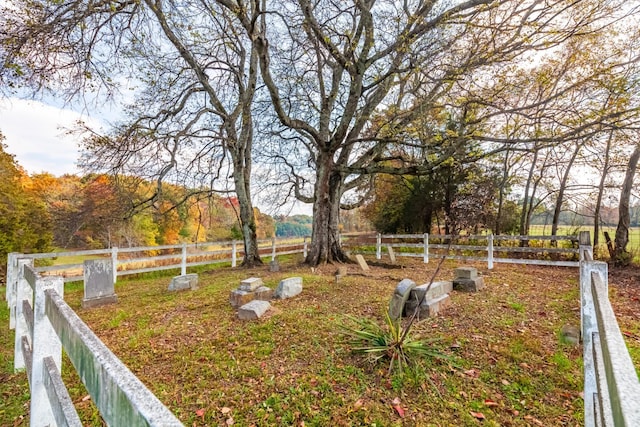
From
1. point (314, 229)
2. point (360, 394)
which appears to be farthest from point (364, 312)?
point (314, 229)

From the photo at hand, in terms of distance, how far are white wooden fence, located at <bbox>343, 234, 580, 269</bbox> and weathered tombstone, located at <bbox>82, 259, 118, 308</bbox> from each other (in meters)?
7.35

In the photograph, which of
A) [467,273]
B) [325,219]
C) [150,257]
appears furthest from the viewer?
[325,219]

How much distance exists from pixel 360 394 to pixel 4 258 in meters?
11.6

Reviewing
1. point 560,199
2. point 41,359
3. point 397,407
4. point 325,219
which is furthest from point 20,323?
point 560,199

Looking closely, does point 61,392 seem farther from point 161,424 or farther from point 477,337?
point 477,337

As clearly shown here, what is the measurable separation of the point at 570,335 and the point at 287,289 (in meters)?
4.27

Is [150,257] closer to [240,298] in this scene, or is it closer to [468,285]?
[240,298]

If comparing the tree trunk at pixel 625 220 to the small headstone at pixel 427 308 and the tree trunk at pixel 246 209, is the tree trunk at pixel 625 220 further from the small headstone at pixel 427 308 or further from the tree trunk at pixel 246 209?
the tree trunk at pixel 246 209

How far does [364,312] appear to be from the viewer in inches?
190

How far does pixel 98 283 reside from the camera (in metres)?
6.04

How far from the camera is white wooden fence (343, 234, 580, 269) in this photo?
344 inches

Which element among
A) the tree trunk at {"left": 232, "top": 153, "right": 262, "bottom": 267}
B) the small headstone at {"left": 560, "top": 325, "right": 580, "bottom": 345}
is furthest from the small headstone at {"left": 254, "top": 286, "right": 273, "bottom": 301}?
the tree trunk at {"left": 232, "top": 153, "right": 262, "bottom": 267}

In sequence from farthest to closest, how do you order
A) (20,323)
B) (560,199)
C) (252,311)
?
(560,199) → (252,311) → (20,323)

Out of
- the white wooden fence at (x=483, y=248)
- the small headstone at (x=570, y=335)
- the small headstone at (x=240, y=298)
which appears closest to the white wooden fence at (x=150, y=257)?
the small headstone at (x=240, y=298)
